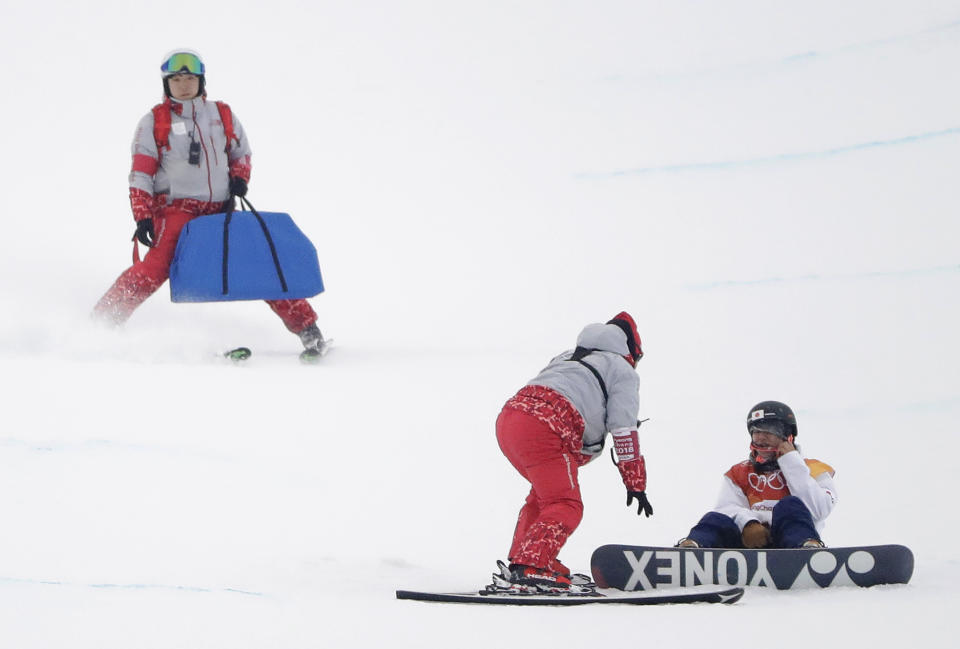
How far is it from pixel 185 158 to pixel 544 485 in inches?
101

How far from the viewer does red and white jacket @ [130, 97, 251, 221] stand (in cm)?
512

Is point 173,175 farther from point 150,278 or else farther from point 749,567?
point 749,567

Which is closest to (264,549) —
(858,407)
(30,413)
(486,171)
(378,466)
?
(378,466)

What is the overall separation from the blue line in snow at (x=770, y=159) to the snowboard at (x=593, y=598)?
20.9 ft

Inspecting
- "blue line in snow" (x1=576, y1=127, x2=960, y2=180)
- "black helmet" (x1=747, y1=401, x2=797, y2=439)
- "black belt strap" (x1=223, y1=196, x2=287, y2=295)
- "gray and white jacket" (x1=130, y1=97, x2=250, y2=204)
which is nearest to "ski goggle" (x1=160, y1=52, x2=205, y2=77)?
"gray and white jacket" (x1=130, y1=97, x2=250, y2=204)

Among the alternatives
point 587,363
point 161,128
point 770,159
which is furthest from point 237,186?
point 770,159

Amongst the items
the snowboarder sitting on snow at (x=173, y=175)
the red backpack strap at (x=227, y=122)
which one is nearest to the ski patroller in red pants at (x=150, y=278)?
the snowboarder sitting on snow at (x=173, y=175)

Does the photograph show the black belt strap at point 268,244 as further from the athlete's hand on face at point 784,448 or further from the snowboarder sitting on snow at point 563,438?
the athlete's hand on face at point 784,448

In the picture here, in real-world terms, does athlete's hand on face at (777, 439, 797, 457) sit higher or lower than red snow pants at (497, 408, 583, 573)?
higher

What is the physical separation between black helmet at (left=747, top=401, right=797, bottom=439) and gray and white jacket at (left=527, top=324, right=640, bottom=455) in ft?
1.47

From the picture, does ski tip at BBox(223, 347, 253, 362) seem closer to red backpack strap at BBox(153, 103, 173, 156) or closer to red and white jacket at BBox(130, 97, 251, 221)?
red and white jacket at BBox(130, 97, 251, 221)

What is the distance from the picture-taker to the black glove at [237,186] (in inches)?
209

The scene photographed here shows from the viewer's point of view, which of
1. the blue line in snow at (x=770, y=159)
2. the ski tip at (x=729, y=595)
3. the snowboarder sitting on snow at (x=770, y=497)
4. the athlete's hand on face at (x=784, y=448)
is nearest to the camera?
the ski tip at (x=729, y=595)

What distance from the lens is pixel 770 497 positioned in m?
3.68
